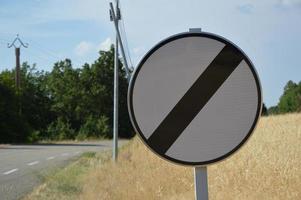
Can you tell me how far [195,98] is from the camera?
2.94 m

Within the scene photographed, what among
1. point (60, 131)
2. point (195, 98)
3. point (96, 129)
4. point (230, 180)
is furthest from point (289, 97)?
point (195, 98)

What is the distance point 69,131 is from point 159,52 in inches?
2593

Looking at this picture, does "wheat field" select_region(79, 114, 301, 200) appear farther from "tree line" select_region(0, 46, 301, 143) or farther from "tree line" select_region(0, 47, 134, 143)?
"tree line" select_region(0, 47, 134, 143)

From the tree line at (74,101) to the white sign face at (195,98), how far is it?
62436 mm

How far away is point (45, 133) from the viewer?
2675 inches

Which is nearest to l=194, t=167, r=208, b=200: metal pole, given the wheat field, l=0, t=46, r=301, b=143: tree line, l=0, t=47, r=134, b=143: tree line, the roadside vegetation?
the wheat field

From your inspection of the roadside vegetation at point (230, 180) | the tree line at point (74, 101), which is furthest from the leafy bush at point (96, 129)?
the roadside vegetation at point (230, 180)

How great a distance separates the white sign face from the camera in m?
2.89

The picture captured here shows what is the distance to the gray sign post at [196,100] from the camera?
9.47 ft

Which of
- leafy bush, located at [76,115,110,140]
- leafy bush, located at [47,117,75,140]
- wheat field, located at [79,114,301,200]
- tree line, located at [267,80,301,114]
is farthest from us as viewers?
tree line, located at [267,80,301,114]

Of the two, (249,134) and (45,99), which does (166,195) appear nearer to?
(249,134)

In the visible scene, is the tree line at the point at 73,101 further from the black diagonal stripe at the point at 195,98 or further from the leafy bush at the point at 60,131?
the black diagonal stripe at the point at 195,98

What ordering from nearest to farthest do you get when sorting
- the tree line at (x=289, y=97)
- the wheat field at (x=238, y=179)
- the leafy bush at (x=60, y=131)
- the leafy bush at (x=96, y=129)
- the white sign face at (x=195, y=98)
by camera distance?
the white sign face at (x=195, y=98)
the wheat field at (x=238, y=179)
the leafy bush at (x=60, y=131)
the leafy bush at (x=96, y=129)
the tree line at (x=289, y=97)

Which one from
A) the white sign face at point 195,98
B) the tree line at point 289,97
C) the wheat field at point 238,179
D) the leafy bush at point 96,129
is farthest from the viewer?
the tree line at point 289,97
